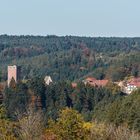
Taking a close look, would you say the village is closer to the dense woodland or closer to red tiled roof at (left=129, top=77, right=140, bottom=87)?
red tiled roof at (left=129, top=77, right=140, bottom=87)

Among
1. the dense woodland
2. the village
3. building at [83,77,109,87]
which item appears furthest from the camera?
building at [83,77,109,87]

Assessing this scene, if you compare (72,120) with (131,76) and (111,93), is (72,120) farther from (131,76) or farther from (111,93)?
(131,76)

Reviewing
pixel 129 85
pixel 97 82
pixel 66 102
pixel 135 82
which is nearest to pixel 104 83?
pixel 97 82

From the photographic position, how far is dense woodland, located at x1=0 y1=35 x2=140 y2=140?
28.6m

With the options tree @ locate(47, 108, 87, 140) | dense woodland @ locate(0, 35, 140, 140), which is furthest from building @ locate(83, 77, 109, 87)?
tree @ locate(47, 108, 87, 140)

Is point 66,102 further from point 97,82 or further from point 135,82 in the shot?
point 97,82

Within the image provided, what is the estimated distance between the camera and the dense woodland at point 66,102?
2862 centimetres

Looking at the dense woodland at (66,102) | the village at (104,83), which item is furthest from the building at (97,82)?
the dense woodland at (66,102)

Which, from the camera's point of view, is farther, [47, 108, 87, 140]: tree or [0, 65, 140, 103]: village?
[0, 65, 140, 103]: village

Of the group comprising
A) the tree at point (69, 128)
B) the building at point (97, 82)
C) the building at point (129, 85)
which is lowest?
the building at point (97, 82)

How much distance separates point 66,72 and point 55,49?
64.7 m

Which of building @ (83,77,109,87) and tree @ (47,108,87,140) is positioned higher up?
tree @ (47,108,87,140)

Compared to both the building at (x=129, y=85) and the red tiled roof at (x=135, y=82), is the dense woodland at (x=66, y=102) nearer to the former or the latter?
the building at (x=129, y=85)

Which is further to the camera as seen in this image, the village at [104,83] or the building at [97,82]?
the building at [97,82]
